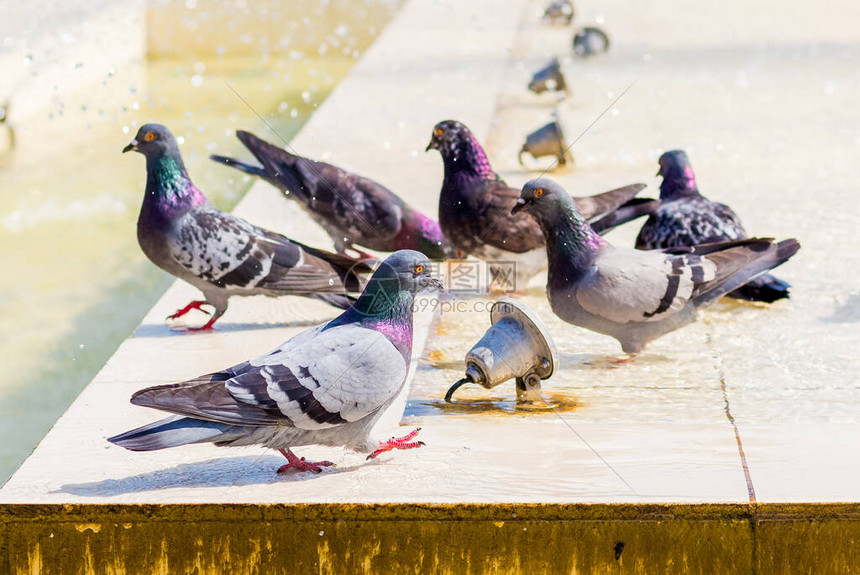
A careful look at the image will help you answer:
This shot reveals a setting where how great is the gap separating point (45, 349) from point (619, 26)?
8.66 metres

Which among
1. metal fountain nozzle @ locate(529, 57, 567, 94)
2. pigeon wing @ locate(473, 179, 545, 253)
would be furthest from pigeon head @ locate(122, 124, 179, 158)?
metal fountain nozzle @ locate(529, 57, 567, 94)

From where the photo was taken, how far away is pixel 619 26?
12734mm

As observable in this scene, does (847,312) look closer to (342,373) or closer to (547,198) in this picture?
(547,198)

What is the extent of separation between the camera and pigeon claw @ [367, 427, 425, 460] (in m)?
3.50

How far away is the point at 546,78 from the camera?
→ 9375 mm

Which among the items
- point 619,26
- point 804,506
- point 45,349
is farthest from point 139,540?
point 619,26

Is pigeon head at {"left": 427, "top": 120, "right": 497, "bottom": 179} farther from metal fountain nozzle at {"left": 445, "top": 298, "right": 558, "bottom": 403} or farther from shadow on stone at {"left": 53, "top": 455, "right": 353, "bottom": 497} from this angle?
shadow on stone at {"left": 53, "top": 455, "right": 353, "bottom": 497}

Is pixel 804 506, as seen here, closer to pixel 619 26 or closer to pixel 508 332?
pixel 508 332

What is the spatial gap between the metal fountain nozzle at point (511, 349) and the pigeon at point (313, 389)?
0.43 metres

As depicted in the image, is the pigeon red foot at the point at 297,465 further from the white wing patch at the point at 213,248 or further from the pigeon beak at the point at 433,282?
the white wing patch at the point at 213,248

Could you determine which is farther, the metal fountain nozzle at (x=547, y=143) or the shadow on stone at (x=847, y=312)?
the metal fountain nozzle at (x=547, y=143)

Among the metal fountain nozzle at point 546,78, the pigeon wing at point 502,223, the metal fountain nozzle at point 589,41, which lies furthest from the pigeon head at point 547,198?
the metal fountain nozzle at point 589,41

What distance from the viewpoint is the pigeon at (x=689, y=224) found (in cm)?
495

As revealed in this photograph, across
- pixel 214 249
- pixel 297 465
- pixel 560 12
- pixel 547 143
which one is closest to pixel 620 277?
pixel 297 465
